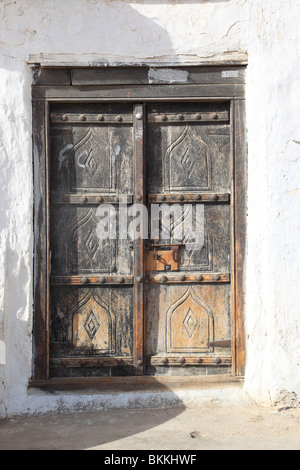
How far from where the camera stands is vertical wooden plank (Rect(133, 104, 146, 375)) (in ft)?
10.6

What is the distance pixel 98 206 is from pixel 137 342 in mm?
927

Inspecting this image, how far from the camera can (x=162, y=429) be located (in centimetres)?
275

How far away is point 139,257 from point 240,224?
691 millimetres

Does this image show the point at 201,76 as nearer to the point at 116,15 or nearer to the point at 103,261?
the point at 116,15

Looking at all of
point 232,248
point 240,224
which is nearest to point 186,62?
point 240,224

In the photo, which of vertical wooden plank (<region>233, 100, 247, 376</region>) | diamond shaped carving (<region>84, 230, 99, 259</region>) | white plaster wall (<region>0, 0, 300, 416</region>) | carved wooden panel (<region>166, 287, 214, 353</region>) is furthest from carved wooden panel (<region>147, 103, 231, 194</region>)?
carved wooden panel (<region>166, 287, 214, 353</region>)

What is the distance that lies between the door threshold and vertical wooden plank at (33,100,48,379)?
10 cm

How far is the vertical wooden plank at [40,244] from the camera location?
320cm

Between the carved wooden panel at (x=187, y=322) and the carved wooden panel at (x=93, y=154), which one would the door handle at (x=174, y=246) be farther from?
the carved wooden panel at (x=93, y=154)

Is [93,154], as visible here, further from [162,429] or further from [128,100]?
[162,429]

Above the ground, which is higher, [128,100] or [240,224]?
[128,100]

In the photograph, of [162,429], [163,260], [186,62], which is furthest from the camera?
[163,260]

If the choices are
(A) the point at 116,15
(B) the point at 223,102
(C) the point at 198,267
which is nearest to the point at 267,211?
(C) the point at 198,267

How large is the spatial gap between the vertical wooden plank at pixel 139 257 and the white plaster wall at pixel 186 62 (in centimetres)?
41
